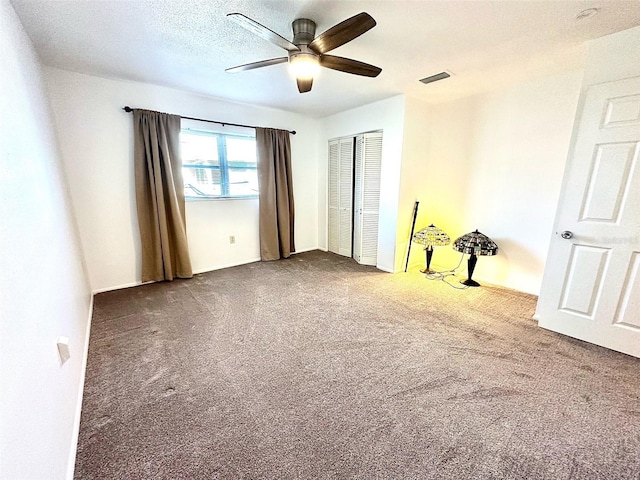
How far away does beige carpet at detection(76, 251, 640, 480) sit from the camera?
4.10ft

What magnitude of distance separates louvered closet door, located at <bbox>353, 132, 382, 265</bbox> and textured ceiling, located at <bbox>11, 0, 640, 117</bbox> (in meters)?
0.90

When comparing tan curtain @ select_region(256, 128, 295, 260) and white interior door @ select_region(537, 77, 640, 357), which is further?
tan curtain @ select_region(256, 128, 295, 260)

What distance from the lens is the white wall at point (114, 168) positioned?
8.90 ft

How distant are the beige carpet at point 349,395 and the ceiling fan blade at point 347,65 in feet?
6.81

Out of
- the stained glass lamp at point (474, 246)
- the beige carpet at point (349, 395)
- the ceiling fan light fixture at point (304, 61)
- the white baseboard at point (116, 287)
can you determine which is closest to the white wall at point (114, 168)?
the white baseboard at point (116, 287)

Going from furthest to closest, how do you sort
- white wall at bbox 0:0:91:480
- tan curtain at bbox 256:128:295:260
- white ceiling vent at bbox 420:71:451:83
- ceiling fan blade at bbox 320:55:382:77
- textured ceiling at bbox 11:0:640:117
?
tan curtain at bbox 256:128:295:260, white ceiling vent at bbox 420:71:451:83, ceiling fan blade at bbox 320:55:382:77, textured ceiling at bbox 11:0:640:117, white wall at bbox 0:0:91:480

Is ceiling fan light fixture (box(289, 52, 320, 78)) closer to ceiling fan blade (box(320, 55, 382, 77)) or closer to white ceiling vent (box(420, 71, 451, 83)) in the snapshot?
ceiling fan blade (box(320, 55, 382, 77))

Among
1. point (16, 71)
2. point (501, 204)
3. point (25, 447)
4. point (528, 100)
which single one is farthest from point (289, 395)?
point (528, 100)

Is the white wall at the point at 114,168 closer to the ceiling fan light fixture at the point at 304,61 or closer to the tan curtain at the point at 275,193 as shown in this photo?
the tan curtain at the point at 275,193

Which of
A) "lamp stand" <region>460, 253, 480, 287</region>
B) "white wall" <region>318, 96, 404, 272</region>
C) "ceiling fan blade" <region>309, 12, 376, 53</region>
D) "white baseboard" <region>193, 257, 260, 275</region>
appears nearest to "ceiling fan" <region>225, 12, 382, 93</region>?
"ceiling fan blade" <region>309, 12, 376, 53</region>

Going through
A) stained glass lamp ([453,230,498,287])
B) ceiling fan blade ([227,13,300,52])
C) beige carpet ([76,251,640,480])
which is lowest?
beige carpet ([76,251,640,480])

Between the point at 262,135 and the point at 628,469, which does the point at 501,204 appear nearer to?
the point at 628,469

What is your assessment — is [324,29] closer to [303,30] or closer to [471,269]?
[303,30]

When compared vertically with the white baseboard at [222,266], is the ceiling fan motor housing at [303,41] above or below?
above
